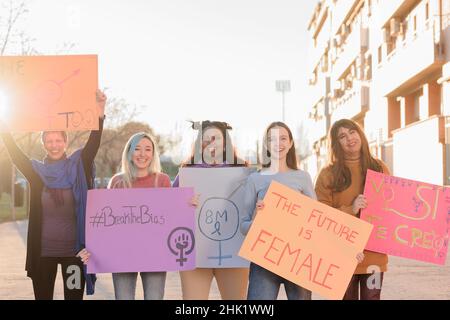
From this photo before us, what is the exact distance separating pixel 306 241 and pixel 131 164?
1339 millimetres

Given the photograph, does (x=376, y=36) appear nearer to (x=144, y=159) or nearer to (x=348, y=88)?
(x=348, y=88)

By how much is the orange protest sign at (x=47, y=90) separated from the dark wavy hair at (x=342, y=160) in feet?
5.85

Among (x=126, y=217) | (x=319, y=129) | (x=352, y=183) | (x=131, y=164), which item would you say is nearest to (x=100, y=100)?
(x=131, y=164)

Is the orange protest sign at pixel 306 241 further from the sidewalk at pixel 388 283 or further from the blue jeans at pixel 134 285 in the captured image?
the sidewalk at pixel 388 283

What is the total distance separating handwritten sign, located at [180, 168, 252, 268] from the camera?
5.43 m

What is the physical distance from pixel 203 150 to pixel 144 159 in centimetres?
49

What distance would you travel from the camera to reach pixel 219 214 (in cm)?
545

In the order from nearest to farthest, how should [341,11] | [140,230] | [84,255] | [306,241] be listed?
[306,241] < [84,255] < [140,230] < [341,11]

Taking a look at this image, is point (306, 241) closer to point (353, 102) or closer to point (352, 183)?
point (352, 183)

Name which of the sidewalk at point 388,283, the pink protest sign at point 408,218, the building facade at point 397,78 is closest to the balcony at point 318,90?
the building facade at point 397,78

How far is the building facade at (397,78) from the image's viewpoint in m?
23.5

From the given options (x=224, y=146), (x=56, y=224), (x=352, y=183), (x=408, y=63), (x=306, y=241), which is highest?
(x=408, y=63)

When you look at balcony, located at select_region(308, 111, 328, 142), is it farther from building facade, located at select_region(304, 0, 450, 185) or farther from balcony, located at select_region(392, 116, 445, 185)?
balcony, located at select_region(392, 116, 445, 185)
